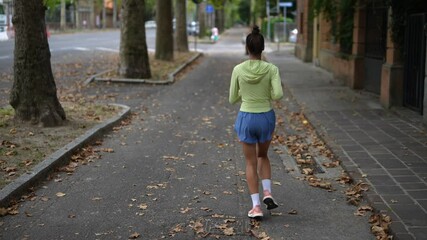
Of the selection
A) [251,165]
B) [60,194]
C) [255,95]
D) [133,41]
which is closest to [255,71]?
[255,95]

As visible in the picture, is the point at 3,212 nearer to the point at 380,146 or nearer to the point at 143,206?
the point at 143,206

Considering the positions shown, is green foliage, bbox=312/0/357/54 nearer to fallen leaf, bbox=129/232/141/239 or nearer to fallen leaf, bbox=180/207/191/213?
fallen leaf, bbox=180/207/191/213

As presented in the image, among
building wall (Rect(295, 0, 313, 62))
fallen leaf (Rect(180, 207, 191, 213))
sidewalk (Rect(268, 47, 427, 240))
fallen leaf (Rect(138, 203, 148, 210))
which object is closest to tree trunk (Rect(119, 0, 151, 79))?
sidewalk (Rect(268, 47, 427, 240))

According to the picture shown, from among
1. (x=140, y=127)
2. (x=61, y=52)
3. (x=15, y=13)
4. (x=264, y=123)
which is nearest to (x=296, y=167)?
(x=264, y=123)

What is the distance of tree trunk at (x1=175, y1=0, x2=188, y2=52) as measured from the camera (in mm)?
32688

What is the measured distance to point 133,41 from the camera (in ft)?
61.1

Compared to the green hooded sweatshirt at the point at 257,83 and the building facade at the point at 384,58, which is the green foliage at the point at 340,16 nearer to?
the building facade at the point at 384,58

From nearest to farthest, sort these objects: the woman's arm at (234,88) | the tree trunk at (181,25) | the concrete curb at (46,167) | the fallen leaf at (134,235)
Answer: the fallen leaf at (134,235) < the woman's arm at (234,88) < the concrete curb at (46,167) < the tree trunk at (181,25)

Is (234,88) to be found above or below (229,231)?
above

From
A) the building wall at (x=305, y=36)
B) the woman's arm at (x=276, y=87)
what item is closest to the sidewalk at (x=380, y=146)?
the woman's arm at (x=276, y=87)

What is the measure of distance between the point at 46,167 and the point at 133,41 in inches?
465

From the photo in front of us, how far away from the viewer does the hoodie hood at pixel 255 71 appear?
5.50 meters

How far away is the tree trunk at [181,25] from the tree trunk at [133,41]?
1410 centimetres

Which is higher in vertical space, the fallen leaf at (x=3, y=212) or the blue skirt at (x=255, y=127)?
the blue skirt at (x=255, y=127)
